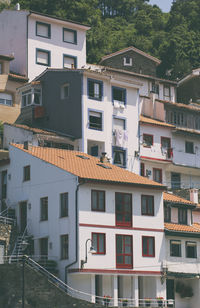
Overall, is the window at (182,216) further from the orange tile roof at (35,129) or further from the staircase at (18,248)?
the orange tile roof at (35,129)

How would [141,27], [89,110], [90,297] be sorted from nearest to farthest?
[90,297], [89,110], [141,27]

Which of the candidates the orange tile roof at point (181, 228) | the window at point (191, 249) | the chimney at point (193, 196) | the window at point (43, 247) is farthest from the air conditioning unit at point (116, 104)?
the window at point (43, 247)

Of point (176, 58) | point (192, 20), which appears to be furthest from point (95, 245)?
point (192, 20)

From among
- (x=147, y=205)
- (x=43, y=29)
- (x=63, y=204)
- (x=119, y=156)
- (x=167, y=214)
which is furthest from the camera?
(x=43, y=29)

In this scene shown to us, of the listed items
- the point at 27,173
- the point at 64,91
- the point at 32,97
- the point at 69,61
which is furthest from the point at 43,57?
the point at 27,173

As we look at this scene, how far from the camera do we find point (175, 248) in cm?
6150

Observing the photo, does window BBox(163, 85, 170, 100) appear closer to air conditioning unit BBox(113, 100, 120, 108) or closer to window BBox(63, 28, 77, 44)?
window BBox(63, 28, 77, 44)

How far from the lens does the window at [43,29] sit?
8575cm

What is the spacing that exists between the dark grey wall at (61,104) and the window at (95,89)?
102cm

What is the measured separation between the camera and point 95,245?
55.9 metres

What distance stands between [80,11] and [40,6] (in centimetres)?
499

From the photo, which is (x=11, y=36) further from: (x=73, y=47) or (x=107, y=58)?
(x=107, y=58)

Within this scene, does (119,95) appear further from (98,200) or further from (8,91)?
(98,200)

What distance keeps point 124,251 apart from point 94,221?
10.9 feet
